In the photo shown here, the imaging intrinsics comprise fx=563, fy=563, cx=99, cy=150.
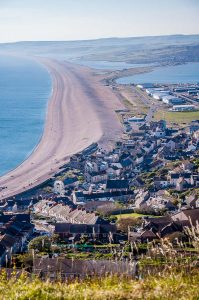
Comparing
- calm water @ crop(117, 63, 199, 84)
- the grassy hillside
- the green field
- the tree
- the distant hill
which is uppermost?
the distant hill

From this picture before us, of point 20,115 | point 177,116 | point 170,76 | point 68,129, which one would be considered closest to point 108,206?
point 68,129

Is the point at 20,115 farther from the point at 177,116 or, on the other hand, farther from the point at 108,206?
the point at 108,206

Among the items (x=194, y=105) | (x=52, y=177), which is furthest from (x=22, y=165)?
(x=194, y=105)

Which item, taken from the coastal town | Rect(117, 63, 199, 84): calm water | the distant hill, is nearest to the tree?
the coastal town

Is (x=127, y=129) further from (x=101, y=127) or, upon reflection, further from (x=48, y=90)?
(x=48, y=90)

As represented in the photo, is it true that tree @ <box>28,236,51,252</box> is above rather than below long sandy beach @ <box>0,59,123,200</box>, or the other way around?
below

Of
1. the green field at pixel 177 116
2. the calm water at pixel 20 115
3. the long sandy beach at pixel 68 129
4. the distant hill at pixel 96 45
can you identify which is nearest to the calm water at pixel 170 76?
the long sandy beach at pixel 68 129

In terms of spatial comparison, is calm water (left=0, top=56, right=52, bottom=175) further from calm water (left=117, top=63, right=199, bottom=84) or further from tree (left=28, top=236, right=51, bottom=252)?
tree (left=28, top=236, right=51, bottom=252)

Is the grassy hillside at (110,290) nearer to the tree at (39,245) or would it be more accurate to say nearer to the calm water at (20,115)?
the tree at (39,245)
